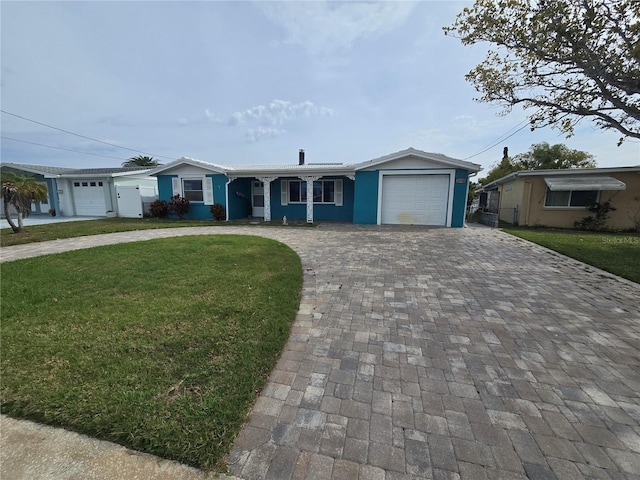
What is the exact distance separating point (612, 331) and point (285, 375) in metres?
3.85

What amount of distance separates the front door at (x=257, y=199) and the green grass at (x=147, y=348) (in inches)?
442

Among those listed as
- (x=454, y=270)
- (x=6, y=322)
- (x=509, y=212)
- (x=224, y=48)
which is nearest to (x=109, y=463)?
(x=6, y=322)

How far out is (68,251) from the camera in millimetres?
7145

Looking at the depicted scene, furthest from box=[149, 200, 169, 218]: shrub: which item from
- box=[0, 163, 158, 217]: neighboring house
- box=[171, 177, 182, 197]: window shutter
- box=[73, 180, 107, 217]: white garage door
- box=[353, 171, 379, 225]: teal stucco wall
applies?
box=[353, 171, 379, 225]: teal stucco wall

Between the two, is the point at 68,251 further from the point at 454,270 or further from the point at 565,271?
the point at 565,271

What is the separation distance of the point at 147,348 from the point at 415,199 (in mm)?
11975

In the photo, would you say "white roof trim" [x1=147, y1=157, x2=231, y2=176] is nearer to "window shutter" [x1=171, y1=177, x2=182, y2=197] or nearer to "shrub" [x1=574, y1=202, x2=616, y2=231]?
"window shutter" [x1=171, y1=177, x2=182, y2=197]

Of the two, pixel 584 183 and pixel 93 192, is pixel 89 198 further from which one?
pixel 584 183

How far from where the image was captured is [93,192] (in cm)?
1745

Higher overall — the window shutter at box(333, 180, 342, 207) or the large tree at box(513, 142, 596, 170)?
the large tree at box(513, 142, 596, 170)

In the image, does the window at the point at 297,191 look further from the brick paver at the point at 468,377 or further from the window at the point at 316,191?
the brick paver at the point at 468,377

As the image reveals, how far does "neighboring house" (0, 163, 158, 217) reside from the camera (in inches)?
647

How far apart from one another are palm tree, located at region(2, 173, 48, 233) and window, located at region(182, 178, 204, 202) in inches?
220

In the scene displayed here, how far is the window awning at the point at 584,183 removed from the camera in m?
11.8
